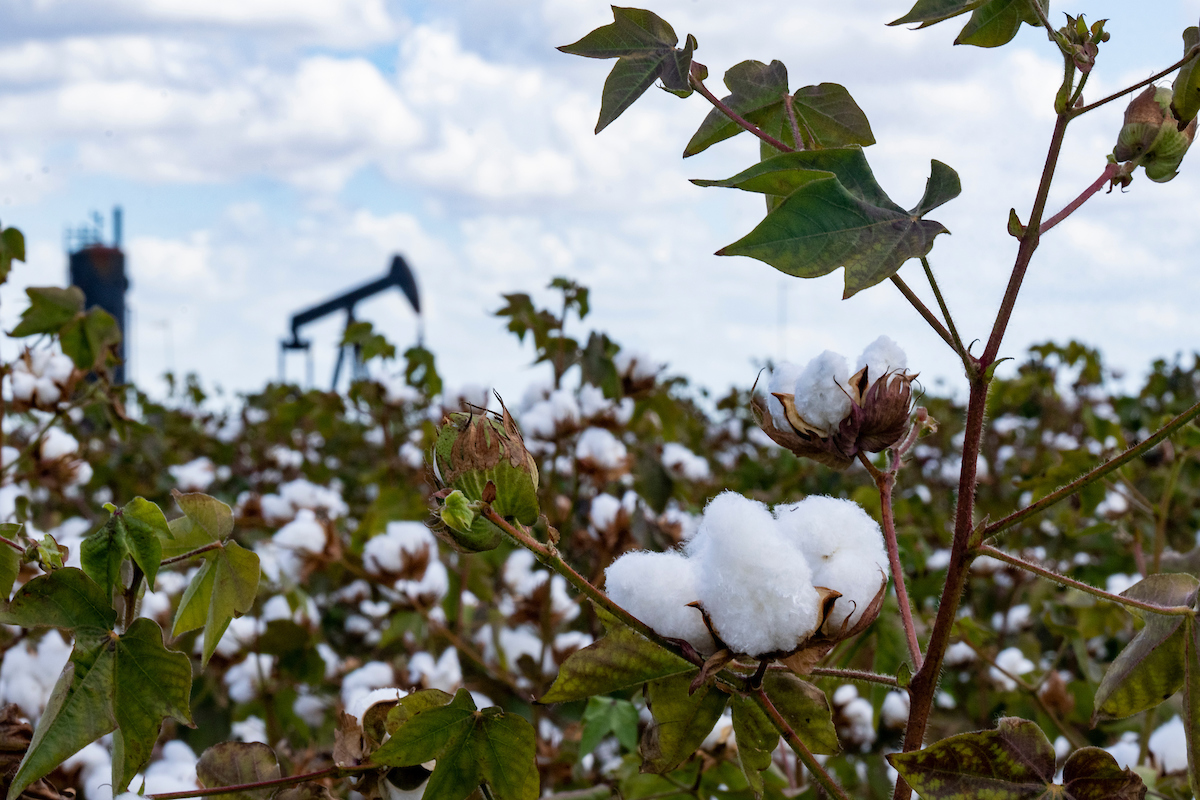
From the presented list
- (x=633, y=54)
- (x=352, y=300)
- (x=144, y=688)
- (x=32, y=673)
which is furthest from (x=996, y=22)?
(x=352, y=300)

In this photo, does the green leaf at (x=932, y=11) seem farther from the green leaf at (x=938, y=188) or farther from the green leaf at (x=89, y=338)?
the green leaf at (x=89, y=338)

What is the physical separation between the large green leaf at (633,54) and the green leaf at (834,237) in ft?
0.87

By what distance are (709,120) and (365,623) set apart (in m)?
2.72

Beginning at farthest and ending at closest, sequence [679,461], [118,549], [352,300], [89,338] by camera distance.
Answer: [352,300] → [679,461] → [89,338] → [118,549]

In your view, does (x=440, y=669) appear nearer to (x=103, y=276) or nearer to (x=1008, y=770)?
(x=1008, y=770)

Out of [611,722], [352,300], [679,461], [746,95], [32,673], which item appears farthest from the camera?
[352,300]

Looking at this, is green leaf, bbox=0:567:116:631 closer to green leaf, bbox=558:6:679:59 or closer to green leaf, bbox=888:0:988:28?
green leaf, bbox=558:6:679:59

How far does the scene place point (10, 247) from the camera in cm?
172

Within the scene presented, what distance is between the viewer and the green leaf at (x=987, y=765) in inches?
27.3

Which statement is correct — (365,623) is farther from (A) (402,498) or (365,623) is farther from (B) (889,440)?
(B) (889,440)

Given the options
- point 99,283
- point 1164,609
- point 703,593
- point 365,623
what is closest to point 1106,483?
point 1164,609

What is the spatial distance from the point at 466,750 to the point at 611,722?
2.10ft

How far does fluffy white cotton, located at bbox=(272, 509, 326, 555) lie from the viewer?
2.19m

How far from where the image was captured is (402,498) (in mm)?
2680
